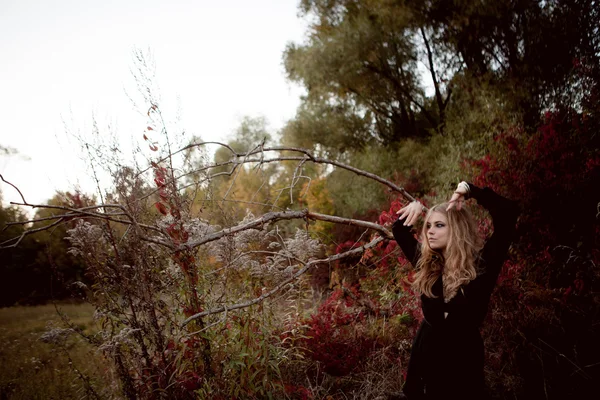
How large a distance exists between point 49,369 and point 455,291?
6.72 meters

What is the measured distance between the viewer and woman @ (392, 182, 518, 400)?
171cm

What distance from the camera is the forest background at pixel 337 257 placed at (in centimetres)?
235

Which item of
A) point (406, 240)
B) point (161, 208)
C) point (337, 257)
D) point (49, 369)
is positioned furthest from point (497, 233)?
point (49, 369)

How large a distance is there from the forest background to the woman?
803mm

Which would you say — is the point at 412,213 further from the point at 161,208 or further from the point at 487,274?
the point at 161,208

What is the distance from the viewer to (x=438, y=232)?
203 cm

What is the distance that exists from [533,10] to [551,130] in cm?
460

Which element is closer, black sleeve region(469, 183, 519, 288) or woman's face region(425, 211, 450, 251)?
black sleeve region(469, 183, 519, 288)

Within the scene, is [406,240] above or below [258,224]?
below

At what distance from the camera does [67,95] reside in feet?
8.90

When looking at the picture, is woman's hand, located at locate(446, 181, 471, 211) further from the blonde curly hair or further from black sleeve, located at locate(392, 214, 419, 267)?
black sleeve, located at locate(392, 214, 419, 267)

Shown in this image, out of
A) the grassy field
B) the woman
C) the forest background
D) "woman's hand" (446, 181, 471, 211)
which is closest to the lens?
the woman

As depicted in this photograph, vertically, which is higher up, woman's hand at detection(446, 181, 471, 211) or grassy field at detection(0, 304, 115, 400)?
woman's hand at detection(446, 181, 471, 211)

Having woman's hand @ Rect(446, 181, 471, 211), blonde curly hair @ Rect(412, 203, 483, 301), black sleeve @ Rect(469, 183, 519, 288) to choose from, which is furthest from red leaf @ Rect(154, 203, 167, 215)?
black sleeve @ Rect(469, 183, 519, 288)
